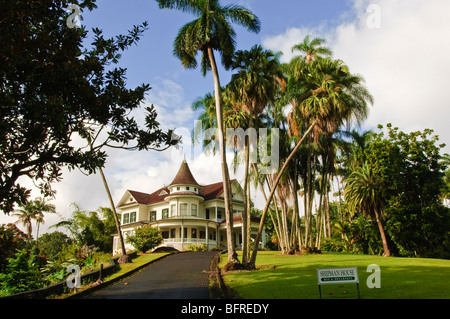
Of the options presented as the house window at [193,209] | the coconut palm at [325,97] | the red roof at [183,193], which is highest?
the coconut palm at [325,97]

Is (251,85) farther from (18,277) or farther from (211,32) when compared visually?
(18,277)

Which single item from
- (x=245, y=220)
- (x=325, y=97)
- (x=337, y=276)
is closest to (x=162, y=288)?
(x=337, y=276)

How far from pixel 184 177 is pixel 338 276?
3749cm

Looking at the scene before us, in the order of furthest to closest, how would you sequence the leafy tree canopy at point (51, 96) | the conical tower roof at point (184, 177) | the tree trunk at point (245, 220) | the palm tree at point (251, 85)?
1. the conical tower roof at point (184, 177)
2. the palm tree at point (251, 85)
3. the tree trunk at point (245, 220)
4. the leafy tree canopy at point (51, 96)

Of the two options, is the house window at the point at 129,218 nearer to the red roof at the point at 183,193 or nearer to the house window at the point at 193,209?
the red roof at the point at 183,193

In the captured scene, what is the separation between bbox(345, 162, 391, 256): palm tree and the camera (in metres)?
31.8

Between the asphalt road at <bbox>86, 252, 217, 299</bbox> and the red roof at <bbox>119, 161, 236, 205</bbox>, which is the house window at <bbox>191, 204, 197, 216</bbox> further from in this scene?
the asphalt road at <bbox>86, 252, 217, 299</bbox>

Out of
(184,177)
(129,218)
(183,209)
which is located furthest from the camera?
(129,218)

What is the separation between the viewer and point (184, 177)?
44594mm

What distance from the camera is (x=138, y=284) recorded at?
13.6 m

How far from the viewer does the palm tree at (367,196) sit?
104 ft

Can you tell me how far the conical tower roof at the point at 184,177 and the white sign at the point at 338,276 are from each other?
36.6 meters

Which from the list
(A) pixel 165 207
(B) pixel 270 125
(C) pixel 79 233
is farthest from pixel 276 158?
(C) pixel 79 233

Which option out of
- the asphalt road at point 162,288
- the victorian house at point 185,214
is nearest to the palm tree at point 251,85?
the asphalt road at point 162,288
